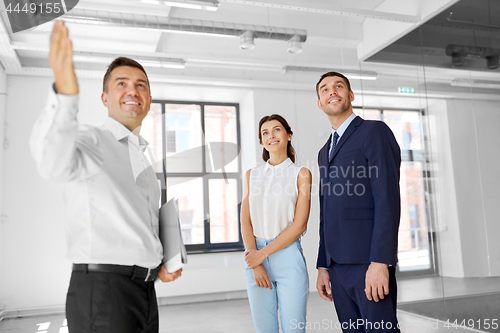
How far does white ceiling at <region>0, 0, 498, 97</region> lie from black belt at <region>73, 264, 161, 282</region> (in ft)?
5.22

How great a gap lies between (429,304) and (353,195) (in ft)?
9.33

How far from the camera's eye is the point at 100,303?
2.98 ft

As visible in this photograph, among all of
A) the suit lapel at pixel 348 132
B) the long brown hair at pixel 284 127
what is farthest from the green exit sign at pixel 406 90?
the suit lapel at pixel 348 132

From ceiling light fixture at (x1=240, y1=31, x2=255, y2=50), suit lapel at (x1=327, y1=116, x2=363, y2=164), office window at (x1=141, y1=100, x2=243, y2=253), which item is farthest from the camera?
ceiling light fixture at (x1=240, y1=31, x2=255, y2=50)

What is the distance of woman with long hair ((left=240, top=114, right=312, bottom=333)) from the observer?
1699 mm

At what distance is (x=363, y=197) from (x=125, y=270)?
100cm

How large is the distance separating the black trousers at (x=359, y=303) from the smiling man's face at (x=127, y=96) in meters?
1.07

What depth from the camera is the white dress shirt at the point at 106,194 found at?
0.79m

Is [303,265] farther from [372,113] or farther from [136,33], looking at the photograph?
[136,33]

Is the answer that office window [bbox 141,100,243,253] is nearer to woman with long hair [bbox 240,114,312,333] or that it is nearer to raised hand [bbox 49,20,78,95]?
woman with long hair [bbox 240,114,312,333]

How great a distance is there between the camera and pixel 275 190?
1.77 meters

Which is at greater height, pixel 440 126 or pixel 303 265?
pixel 440 126

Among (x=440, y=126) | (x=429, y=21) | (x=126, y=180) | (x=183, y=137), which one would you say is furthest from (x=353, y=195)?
(x=429, y=21)

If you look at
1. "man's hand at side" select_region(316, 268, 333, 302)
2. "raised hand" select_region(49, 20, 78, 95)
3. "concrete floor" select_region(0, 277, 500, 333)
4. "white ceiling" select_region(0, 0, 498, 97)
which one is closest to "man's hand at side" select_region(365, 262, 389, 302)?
"man's hand at side" select_region(316, 268, 333, 302)
